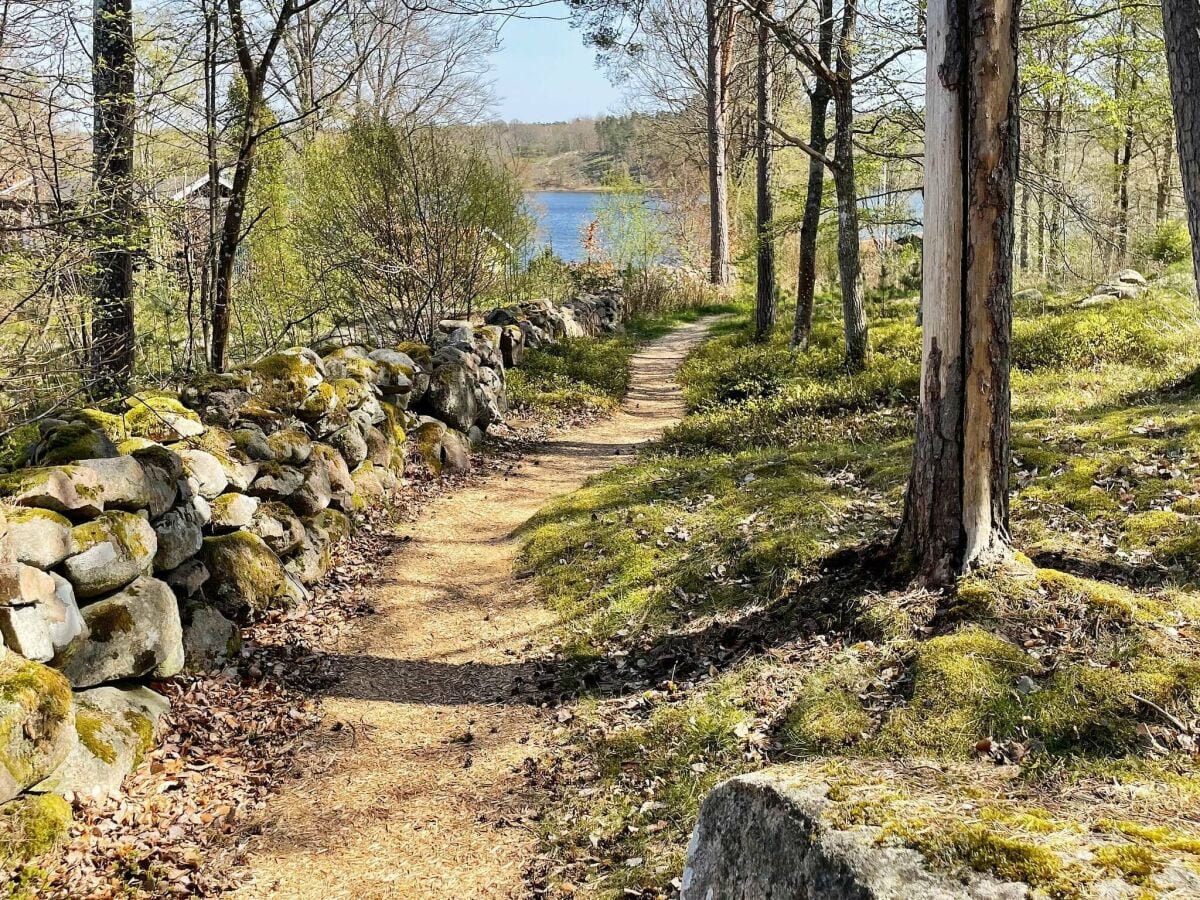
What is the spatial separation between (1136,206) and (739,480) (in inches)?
905

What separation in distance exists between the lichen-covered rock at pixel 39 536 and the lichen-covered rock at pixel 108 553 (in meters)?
0.07

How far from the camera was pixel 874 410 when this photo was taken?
33.6 feet

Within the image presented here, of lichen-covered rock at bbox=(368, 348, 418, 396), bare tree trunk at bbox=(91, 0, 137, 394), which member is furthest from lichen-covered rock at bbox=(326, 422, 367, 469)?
bare tree trunk at bbox=(91, 0, 137, 394)

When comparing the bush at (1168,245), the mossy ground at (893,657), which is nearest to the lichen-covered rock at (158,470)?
the mossy ground at (893,657)

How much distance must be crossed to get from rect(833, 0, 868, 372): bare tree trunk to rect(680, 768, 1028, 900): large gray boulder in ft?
35.4

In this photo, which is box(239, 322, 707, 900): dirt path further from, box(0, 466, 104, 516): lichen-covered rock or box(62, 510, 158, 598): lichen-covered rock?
box(0, 466, 104, 516): lichen-covered rock

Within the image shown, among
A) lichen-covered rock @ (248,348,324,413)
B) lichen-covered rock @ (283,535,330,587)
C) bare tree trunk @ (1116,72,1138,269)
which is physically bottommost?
lichen-covered rock @ (283,535,330,587)

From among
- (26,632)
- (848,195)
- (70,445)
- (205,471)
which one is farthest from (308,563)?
(848,195)

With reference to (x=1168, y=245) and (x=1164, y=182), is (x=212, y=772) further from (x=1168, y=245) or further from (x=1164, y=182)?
(x=1164, y=182)

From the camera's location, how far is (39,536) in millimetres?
4191

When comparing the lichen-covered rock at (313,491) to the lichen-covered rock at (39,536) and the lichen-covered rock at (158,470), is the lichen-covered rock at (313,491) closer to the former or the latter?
the lichen-covered rock at (158,470)

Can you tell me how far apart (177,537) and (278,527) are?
1.16 metres

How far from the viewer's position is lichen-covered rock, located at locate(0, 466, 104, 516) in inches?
172

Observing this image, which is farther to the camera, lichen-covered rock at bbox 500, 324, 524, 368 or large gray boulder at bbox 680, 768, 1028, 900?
lichen-covered rock at bbox 500, 324, 524, 368
